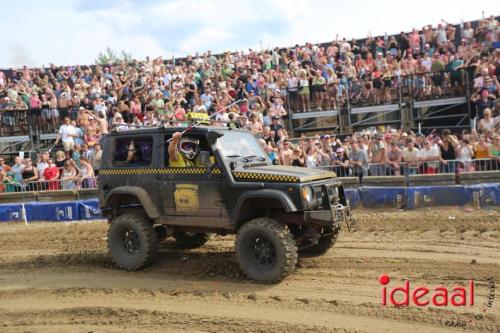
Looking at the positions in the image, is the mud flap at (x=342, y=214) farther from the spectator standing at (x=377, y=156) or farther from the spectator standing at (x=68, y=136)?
the spectator standing at (x=68, y=136)

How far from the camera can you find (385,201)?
1201 centimetres

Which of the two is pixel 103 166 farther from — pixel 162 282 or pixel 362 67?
pixel 362 67

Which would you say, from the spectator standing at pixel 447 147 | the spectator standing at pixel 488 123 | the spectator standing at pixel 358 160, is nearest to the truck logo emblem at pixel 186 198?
the spectator standing at pixel 358 160

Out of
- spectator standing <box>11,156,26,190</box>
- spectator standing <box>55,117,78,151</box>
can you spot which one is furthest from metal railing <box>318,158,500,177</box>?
spectator standing <box>11,156,26,190</box>

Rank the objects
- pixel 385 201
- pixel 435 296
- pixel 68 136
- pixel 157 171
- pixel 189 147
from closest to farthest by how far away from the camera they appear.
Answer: pixel 435 296 < pixel 189 147 < pixel 157 171 < pixel 385 201 < pixel 68 136

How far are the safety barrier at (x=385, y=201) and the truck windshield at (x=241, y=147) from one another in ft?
15.8

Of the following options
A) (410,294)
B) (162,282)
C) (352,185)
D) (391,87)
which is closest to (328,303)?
(410,294)

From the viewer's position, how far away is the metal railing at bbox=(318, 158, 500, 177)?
11953 millimetres

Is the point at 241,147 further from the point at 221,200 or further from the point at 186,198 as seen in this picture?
the point at 186,198

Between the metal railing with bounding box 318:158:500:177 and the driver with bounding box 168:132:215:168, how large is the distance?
252 inches

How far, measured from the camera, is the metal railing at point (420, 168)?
12.0 metres

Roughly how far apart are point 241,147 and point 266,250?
5.69 feet

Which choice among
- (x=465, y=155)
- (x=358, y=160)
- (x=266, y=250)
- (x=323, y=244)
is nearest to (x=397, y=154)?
(x=358, y=160)

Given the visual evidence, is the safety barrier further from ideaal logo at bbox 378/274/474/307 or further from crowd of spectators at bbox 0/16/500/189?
ideaal logo at bbox 378/274/474/307
